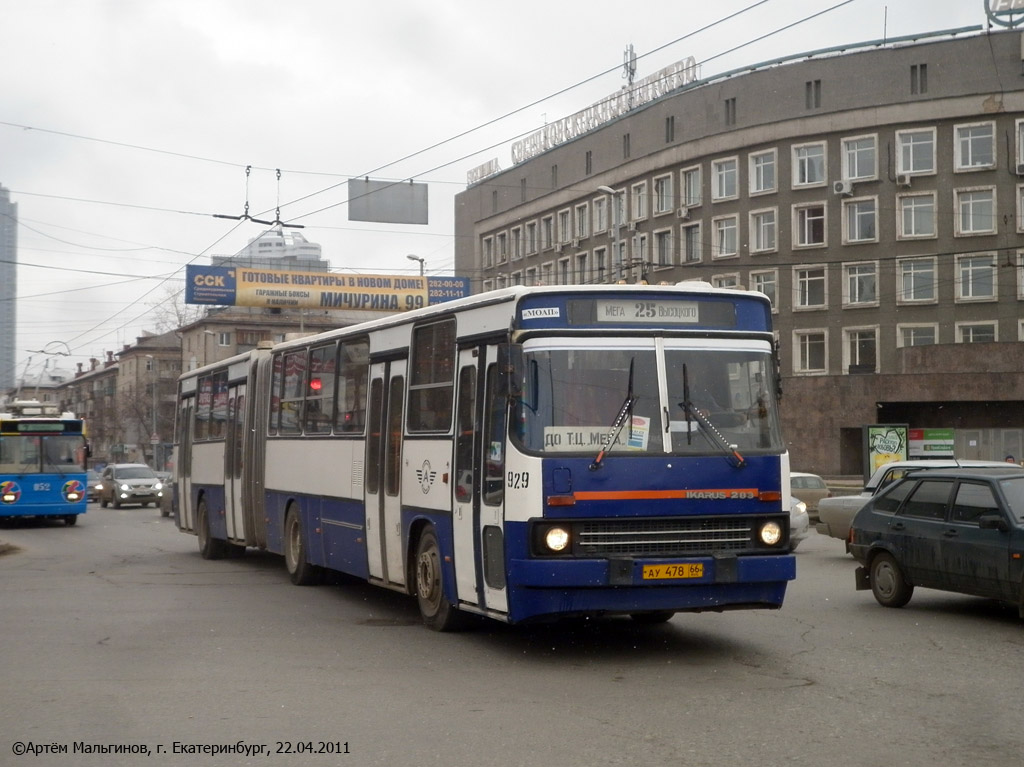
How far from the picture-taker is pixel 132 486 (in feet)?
153

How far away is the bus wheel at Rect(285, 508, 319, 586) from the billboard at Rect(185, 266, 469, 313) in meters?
30.9

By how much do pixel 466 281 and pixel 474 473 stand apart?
138ft

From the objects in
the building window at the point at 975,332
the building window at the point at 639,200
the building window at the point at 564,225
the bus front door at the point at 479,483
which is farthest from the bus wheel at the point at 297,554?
the building window at the point at 564,225

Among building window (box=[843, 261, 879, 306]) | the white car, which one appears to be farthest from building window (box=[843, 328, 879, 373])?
the white car

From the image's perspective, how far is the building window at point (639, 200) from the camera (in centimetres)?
6762

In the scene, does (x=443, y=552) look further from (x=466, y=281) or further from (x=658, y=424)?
(x=466, y=281)

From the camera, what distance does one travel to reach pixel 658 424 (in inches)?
401

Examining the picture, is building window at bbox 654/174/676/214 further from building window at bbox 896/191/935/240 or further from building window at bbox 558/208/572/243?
building window at bbox 896/191/935/240

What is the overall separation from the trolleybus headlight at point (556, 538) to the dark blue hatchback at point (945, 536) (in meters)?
4.73

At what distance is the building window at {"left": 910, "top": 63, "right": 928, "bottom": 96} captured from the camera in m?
56.7

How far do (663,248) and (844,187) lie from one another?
11.1m

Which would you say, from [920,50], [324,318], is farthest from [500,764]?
[324,318]

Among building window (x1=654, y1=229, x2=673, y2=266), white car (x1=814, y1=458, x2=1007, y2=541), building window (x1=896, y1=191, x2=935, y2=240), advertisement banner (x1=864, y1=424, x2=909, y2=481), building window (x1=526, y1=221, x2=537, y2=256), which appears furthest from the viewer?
building window (x1=526, y1=221, x2=537, y2=256)

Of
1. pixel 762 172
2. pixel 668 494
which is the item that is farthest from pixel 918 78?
pixel 668 494
